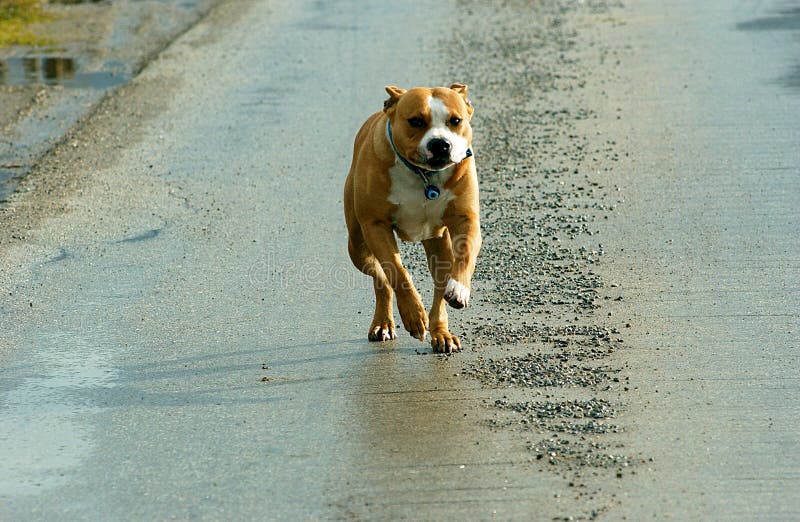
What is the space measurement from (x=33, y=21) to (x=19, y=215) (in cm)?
802

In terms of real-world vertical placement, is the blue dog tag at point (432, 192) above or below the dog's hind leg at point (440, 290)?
above

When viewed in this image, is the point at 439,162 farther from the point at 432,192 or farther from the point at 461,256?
the point at 461,256

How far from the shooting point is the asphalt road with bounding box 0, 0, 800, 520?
15.9 feet

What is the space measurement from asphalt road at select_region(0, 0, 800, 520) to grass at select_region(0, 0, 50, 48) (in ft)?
9.90

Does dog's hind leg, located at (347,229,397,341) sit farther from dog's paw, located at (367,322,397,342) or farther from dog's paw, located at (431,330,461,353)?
dog's paw, located at (431,330,461,353)

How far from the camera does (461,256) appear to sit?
6031mm

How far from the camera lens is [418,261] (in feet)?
25.2

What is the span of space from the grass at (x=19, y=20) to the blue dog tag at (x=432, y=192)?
32.7 feet

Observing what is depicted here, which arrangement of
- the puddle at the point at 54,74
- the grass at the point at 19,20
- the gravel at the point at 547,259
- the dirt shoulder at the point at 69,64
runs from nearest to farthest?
the gravel at the point at 547,259 < the dirt shoulder at the point at 69,64 < the puddle at the point at 54,74 < the grass at the point at 19,20

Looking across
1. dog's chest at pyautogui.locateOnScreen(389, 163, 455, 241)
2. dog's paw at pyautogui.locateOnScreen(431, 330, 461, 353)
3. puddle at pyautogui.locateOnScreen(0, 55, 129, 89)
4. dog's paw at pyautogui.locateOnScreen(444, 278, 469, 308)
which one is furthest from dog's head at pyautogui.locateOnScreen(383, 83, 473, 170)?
puddle at pyautogui.locateOnScreen(0, 55, 129, 89)

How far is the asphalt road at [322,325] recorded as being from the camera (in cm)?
483

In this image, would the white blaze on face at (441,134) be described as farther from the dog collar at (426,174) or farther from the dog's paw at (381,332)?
the dog's paw at (381,332)

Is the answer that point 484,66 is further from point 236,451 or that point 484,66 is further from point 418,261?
point 236,451

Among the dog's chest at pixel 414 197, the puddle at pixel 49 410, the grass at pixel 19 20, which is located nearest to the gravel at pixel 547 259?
the dog's chest at pixel 414 197
